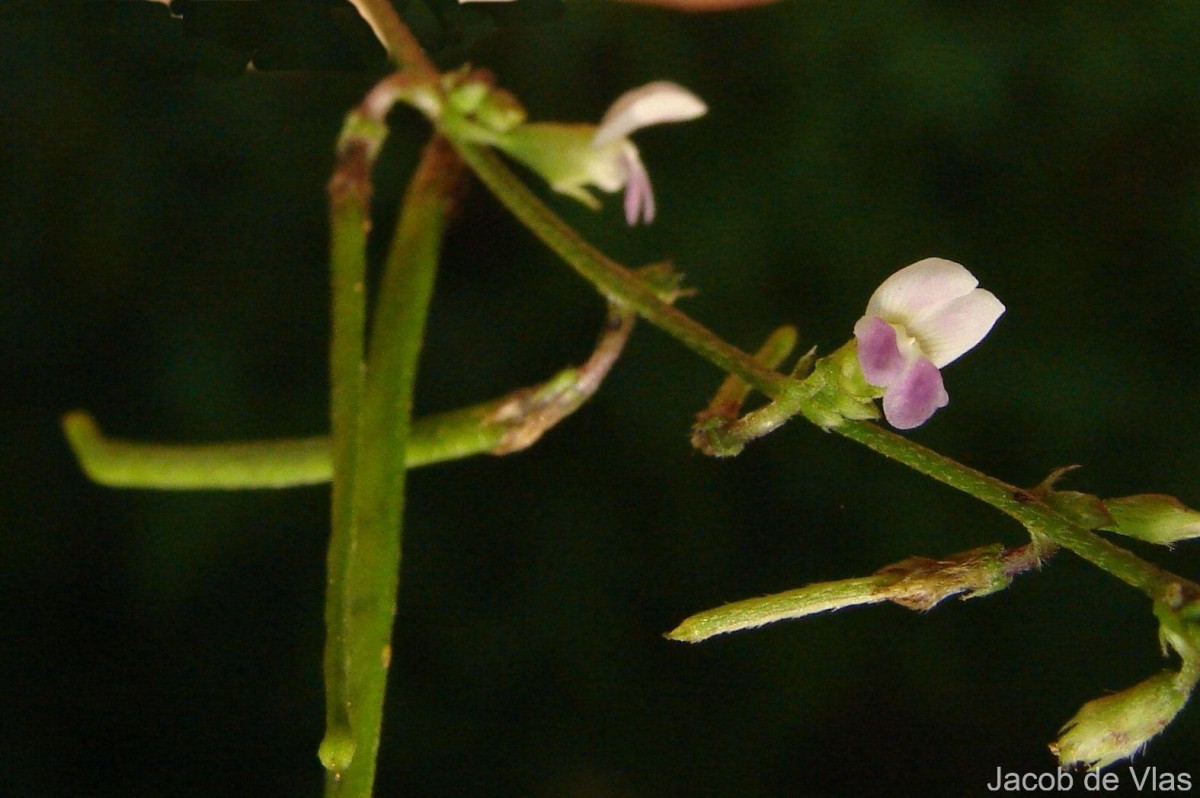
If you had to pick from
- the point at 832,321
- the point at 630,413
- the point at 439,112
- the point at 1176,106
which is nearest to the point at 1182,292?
the point at 1176,106

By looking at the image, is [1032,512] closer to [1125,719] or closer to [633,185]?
[1125,719]

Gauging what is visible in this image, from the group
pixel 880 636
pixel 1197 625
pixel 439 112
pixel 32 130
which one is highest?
pixel 32 130

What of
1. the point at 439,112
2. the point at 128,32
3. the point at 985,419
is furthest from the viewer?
the point at 985,419

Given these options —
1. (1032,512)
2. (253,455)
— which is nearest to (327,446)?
(253,455)

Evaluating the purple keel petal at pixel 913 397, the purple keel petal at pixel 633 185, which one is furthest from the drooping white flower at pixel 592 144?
the purple keel petal at pixel 913 397

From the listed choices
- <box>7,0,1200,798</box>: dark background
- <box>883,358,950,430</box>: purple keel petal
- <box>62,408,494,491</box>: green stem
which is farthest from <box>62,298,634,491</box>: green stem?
<box>7,0,1200,798</box>: dark background

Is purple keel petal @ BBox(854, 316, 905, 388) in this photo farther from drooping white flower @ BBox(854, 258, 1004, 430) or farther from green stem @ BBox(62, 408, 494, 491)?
green stem @ BBox(62, 408, 494, 491)

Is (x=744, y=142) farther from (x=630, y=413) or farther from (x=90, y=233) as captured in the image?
(x=90, y=233)
